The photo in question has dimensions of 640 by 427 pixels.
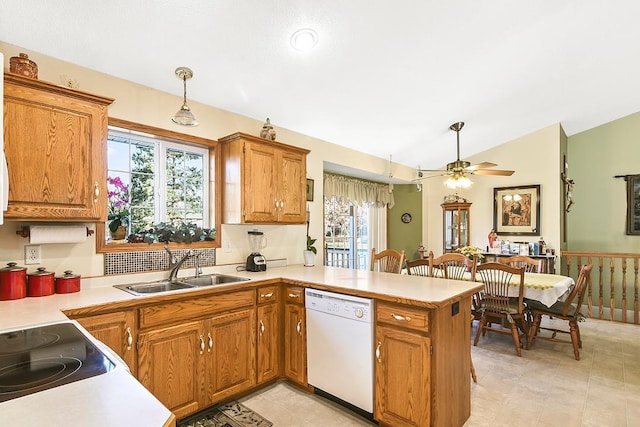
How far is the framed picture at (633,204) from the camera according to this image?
16.6 ft

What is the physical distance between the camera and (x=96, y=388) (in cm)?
87

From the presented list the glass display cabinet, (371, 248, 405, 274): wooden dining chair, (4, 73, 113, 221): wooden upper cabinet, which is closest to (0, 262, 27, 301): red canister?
(4, 73, 113, 221): wooden upper cabinet

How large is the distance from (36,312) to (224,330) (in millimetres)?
1097

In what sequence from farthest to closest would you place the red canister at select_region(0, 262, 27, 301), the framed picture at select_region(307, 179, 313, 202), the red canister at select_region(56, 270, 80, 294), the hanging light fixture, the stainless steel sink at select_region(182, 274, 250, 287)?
the framed picture at select_region(307, 179, 313, 202) → the stainless steel sink at select_region(182, 274, 250, 287) → the hanging light fixture → the red canister at select_region(56, 270, 80, 294) → the red canister at select_region(0, 262, 27, 301)

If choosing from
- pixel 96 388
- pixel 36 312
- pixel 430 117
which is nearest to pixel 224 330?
pixel 36 312

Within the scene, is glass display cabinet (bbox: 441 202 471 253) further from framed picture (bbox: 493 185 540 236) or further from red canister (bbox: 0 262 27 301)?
→ red canister (bbox: 0 262 27 301)

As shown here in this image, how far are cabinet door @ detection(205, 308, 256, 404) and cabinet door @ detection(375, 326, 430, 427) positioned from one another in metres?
0.99

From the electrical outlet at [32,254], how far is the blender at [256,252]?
1533mm

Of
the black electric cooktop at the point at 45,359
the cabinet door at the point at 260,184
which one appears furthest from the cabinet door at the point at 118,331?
the cabinet door at the point at 260,184

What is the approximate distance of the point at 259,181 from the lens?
3.06m

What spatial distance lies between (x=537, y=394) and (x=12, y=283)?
368 centimetres

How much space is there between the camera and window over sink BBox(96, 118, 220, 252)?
2600mm

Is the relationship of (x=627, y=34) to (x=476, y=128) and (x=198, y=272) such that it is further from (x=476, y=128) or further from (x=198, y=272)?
(x=198, y=272)

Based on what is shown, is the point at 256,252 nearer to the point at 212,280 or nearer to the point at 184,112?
the point at 212,280
